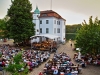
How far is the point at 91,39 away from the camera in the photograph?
27234 millimetres

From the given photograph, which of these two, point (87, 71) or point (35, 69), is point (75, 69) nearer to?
point (87, 71)

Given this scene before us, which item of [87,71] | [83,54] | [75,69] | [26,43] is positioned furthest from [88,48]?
[26,43]

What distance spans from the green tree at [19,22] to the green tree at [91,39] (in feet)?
58.8

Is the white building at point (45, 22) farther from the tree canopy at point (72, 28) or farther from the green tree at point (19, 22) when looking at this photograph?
the tree canopy at point (72, 28)

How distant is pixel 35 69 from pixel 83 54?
27.7ft

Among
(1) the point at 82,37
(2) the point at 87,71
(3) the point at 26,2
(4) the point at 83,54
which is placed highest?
(3) the point at 26,2

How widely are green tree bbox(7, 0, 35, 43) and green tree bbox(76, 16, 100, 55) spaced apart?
705 inches

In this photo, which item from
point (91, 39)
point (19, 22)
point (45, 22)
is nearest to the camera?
point (91, 39)

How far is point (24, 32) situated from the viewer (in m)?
43.0

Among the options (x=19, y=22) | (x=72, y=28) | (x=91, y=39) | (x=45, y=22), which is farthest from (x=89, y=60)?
(x=72, y=28)

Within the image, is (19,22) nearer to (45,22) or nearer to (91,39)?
(45,22)

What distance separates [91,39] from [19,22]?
2089 cm

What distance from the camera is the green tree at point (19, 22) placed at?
1688 inches

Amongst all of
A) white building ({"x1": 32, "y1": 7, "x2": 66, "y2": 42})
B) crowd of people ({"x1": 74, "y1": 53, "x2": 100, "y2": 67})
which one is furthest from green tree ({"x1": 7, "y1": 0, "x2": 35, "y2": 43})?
crowd of people ({"x1": 74, "y1": 53, "x2": 100, "y2": 67})
